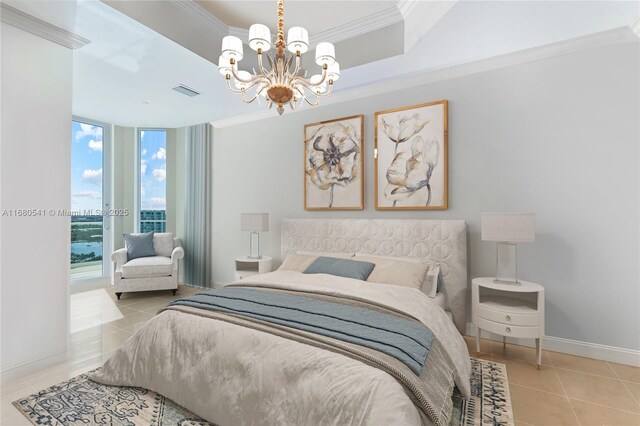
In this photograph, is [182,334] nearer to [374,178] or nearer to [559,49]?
[374,178]

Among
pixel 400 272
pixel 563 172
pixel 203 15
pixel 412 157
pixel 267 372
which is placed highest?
pixel 203 15

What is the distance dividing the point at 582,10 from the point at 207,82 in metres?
3.65

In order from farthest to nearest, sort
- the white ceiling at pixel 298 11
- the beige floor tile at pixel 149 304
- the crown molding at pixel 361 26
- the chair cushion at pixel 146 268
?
the chair cushion at pixel 146 268, the beige floor tile at pixel 149 304, the crown molding at pixel 361 26, the white ceiling at pixel 298 11

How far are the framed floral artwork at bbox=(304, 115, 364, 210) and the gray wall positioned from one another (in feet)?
2.14

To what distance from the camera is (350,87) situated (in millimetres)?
3879

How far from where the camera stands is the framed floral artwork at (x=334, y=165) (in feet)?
12.5

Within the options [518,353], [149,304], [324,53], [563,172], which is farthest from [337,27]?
[149,304]

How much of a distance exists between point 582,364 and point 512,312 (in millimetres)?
753

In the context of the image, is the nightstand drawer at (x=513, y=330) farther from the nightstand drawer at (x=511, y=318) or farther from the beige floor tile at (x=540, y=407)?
the beige floor tile at (x=540, y=407)

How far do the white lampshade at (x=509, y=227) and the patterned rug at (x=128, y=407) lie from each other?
3.62 feet

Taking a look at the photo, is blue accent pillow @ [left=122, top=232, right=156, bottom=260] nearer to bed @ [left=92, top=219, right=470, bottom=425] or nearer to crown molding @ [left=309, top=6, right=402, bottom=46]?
→ bed @ [left=92, top=219, right=470, bottom=425]

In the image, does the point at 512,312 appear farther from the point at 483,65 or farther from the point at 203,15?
the point at 203,15

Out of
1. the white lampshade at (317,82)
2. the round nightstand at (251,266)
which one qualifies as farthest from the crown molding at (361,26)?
the round nightstand at (251,266)

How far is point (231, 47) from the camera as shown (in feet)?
6.82
